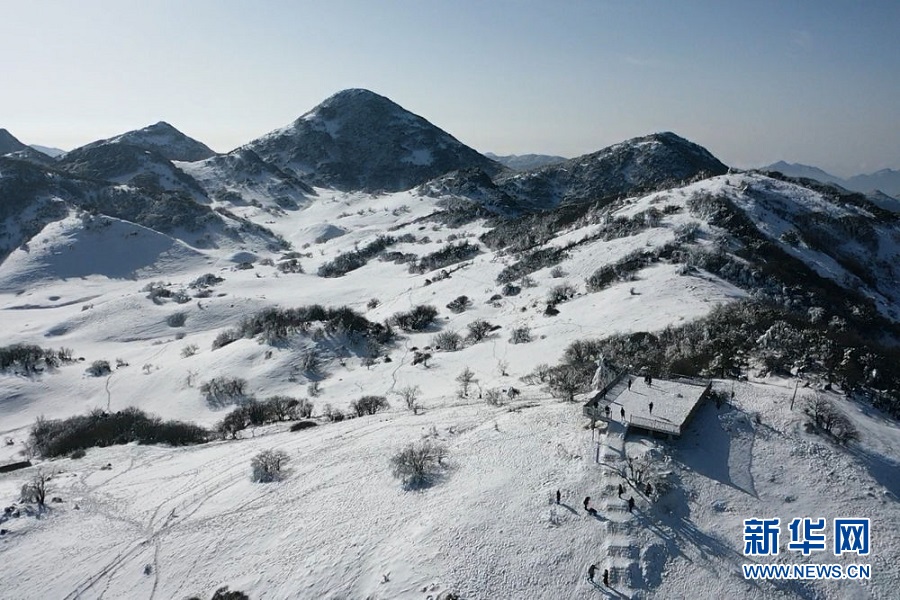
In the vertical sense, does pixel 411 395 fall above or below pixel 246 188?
below

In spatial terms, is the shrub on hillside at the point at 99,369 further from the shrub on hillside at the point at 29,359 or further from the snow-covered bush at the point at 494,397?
the snow-covered bush at the point at 494,397

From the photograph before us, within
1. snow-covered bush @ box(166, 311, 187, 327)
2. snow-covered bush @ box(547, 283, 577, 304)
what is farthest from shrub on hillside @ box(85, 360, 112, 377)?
snow-covered bush @ box(547, 283, 577, 304)

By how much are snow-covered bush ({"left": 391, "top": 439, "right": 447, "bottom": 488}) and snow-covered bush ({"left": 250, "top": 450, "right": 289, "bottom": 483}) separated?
740cm

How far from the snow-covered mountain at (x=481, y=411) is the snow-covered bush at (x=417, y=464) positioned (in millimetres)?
488

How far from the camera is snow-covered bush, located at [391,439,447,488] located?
89.4 feet

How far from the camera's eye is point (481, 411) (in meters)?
35.6

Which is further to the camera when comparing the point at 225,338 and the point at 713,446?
the point at 225,338

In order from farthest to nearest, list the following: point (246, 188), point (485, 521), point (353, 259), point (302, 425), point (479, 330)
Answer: point (246, 188)
point (353, 259)
point (479, 330)
point (302, 425)
point (485, 521)

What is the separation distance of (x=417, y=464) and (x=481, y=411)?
8972 mm

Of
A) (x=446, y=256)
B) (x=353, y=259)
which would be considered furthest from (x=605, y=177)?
(x=353, y=259)

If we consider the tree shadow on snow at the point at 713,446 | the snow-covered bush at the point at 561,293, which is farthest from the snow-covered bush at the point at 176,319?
the tree shadow on snow at the point at 713,446

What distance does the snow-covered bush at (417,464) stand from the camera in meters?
27.2

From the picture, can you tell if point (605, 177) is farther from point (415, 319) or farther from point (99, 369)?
point (99, 369)

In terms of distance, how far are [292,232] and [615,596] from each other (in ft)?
494
